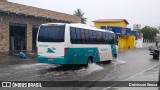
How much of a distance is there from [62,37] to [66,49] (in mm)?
742

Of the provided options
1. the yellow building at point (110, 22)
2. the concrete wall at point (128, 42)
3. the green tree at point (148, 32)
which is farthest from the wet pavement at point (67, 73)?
the green tree at point (148, 32)

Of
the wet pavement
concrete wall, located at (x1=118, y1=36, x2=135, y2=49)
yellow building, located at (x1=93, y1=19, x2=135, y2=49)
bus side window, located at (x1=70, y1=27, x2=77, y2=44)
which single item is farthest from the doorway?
concrete wall, located at (x1=118, y1=36, x2=135, y2=49)

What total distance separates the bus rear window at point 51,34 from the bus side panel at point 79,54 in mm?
975

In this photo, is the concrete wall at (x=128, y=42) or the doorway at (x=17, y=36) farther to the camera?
the concrete wall at (x=128, y=42)

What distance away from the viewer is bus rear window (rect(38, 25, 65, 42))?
624 inches

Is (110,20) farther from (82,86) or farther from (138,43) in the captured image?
(82,86)

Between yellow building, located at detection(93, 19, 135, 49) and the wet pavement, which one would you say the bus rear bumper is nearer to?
Answer: the wet pavement

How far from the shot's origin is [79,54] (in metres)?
16.8

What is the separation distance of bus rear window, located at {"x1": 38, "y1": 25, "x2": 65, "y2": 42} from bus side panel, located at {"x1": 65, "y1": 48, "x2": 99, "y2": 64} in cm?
97

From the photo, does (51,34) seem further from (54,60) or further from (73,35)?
(54,60)

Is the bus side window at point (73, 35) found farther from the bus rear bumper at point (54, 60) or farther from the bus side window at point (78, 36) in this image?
the bus rear bumper at point (54, 60)

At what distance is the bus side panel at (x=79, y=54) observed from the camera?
15.9 m

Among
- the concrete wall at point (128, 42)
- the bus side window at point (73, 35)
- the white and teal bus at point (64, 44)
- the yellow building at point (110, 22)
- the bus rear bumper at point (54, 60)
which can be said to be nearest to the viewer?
the bus rear bumper at point (54, 60)

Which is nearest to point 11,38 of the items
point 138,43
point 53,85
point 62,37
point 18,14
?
point 18,14
